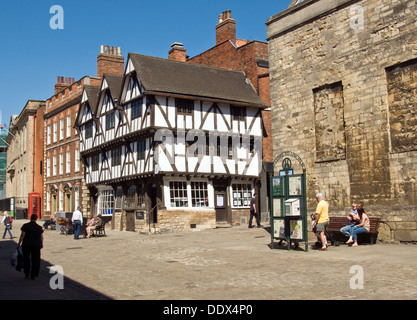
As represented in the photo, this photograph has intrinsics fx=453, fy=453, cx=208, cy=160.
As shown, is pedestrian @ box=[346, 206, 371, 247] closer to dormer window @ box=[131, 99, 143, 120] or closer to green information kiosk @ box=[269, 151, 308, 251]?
green information kiosk @ box=[269, 151, 308, 251]

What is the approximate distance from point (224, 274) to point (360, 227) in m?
6.23

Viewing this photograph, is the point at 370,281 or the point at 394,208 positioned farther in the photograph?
the point at 394,208

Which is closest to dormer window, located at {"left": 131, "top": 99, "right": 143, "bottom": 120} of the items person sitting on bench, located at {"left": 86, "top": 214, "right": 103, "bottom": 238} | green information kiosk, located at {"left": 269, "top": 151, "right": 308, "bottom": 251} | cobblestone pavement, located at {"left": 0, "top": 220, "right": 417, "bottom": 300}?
person sitting on bench, located at {"left": 86, "top": 214, "right": 103, "bottom": 238}

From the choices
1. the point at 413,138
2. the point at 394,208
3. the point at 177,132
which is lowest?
the point at 394,208

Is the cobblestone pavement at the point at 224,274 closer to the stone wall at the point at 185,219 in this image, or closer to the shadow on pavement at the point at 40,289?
the shadow on pavement at the point at 40,289

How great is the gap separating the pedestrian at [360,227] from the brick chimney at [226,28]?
2132 cm

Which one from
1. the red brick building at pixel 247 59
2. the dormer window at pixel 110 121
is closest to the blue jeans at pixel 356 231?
the red brick building at pixel 247 59

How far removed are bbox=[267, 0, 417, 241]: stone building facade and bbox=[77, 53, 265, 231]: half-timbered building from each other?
255 inches

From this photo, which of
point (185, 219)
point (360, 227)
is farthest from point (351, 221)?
point (185, 219)
